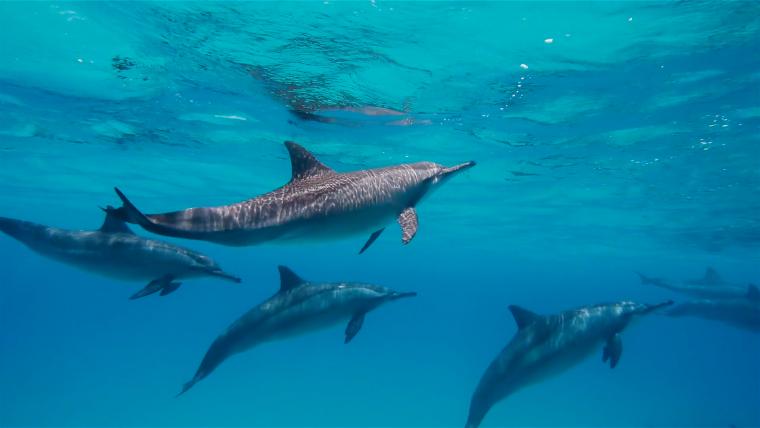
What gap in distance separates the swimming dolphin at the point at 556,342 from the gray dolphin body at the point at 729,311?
1402cm

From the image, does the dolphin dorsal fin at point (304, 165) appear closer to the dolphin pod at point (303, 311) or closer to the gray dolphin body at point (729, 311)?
the dolphin pod at point (303, 311)

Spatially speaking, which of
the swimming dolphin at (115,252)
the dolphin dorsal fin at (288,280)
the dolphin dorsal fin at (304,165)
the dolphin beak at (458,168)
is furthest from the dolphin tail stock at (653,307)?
the swimming dolphin at (115,252)

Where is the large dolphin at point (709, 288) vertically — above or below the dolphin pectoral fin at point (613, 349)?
below

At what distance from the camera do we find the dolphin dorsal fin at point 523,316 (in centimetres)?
997

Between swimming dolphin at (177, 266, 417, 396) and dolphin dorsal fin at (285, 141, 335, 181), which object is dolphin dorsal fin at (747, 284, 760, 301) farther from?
dolphin dorsal fin at (285, 141, 335, 181)

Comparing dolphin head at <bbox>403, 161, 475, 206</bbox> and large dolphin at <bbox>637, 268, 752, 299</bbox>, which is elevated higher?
dolphin head at <bbox>403, 161, 475, 206</bbox>

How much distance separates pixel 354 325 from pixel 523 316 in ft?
11.5

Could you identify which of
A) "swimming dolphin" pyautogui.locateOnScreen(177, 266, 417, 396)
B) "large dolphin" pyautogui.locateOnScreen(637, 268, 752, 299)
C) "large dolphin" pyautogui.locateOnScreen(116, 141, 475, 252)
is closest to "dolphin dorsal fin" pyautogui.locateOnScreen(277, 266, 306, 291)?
"swimming dolphin" pyautogui.locateOnScreen(177, 266, 417, 396)

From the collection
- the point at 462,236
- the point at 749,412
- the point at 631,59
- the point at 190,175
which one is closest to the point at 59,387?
the point at 190,175

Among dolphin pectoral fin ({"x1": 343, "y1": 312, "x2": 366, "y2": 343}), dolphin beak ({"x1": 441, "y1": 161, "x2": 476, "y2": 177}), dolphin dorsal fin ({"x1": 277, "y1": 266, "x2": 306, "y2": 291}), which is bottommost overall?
dolphin pectoral fin ({"x1": 343, "y1": 312, "x2": 366, "y2": 343})

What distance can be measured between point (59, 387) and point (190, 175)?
33.5 meters

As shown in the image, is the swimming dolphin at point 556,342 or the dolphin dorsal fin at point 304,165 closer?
the dolphin dorsal fin at point 304,165

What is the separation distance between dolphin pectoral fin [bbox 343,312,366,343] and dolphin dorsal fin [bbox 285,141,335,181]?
157 inches

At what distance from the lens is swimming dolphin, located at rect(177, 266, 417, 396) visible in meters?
9.64
